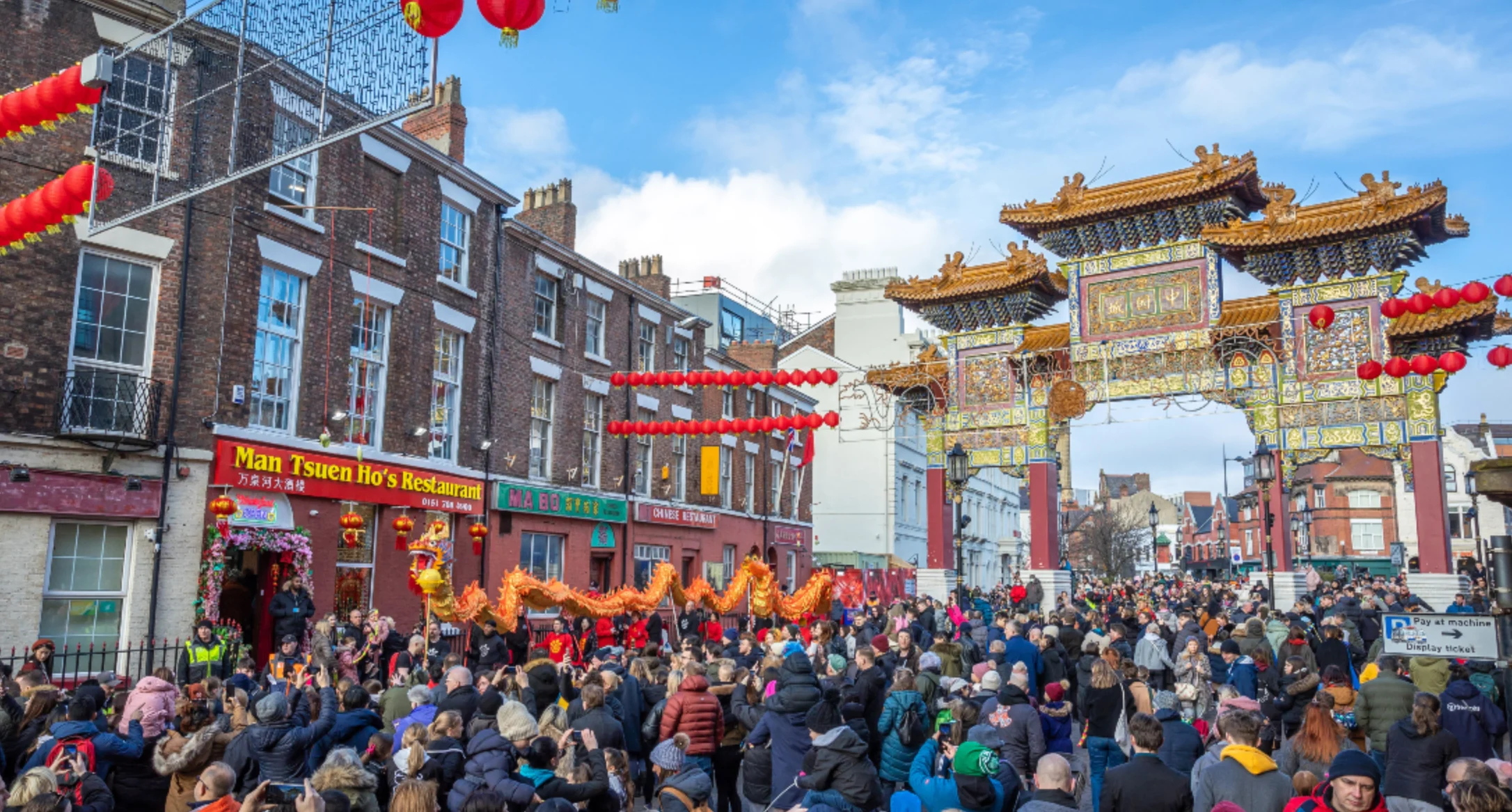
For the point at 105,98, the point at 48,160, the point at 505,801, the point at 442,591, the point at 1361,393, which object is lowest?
the point at 505,801

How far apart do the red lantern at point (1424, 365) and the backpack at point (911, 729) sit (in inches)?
652

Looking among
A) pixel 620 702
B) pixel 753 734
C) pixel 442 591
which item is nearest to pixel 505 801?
pixel 753 734

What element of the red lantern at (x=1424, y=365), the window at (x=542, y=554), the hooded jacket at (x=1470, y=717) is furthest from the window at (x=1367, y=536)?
the hooded jacket at (x=1470, y=717)

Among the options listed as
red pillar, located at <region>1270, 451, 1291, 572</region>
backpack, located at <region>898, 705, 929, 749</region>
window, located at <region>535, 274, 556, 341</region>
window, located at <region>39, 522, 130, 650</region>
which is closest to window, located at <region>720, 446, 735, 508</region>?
window, located at <region>535, 274, 556, 341</region>

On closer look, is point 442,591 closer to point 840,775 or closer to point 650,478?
point 840,775

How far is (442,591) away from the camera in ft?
48.3

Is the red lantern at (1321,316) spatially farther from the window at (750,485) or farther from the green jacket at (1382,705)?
the window at (750,485)

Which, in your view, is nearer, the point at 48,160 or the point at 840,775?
the point at 840,775

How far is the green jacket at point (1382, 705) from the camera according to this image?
9891 mm

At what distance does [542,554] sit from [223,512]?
383 inches

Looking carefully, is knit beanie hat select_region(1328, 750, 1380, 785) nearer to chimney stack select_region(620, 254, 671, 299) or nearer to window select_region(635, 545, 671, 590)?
window select_region(635, 545, 671, 590)

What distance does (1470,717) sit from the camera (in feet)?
30.7

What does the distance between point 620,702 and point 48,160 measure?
11.5 meters

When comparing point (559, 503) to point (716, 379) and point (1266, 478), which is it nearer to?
point (716, 379)
